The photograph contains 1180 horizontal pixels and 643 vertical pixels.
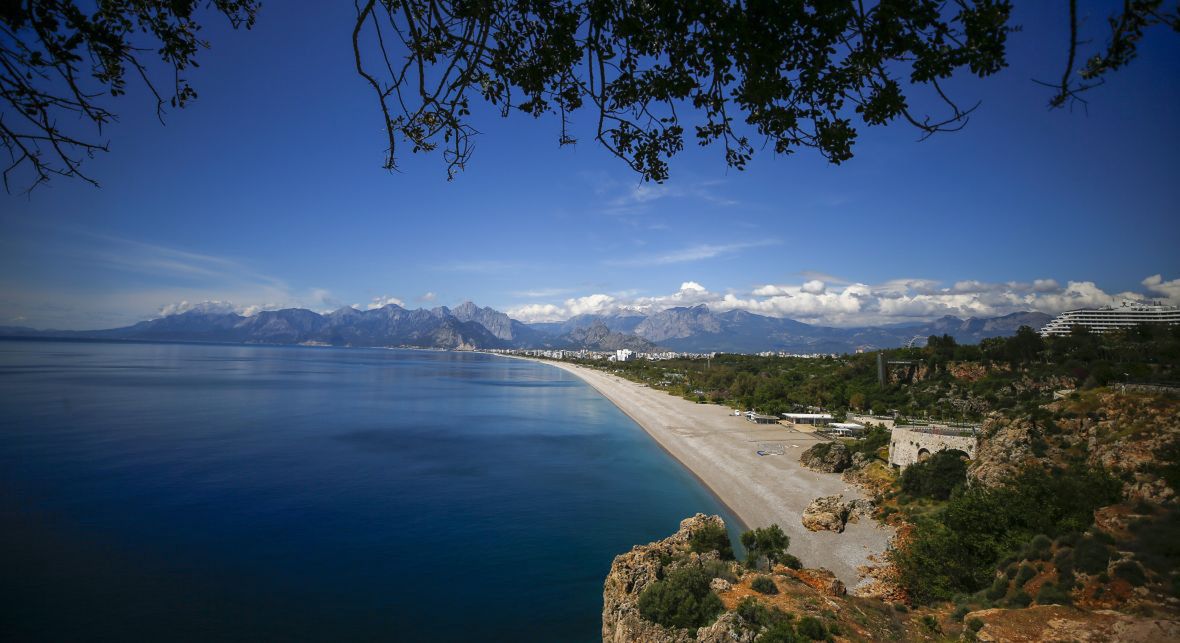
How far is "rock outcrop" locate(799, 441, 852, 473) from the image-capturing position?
27359mm

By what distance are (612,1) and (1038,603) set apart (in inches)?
480

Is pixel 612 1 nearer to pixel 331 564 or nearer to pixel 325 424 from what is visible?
pixel 331 564

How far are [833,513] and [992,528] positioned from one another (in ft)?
20.8

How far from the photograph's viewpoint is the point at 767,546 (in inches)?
622

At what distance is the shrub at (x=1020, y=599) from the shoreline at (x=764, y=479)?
16.8 ft

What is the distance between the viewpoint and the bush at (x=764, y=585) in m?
11.4

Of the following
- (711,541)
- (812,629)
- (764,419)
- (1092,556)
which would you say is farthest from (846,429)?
(812,629)

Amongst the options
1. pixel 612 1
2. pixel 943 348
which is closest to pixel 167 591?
pixel 612 1

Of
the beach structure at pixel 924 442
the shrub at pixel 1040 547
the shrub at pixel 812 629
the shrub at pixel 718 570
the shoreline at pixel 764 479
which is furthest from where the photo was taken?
the beach structure at pixel 924 442

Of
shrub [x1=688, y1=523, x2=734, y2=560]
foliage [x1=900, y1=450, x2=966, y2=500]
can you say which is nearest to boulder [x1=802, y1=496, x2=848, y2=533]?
foliage [x1=900, y1=450, x2=966, y2=500]

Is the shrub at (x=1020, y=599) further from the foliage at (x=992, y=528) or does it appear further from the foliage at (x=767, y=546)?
the foliage at (x=767, y=546)

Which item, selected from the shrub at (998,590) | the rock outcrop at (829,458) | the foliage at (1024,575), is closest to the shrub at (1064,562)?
the foliage at (1024,575)

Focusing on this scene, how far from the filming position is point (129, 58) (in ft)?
11.5

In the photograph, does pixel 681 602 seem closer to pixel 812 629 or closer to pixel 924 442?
pixel 812 629
